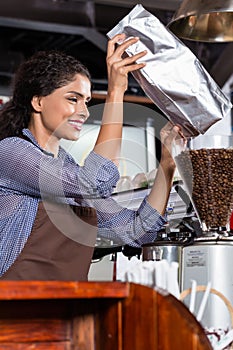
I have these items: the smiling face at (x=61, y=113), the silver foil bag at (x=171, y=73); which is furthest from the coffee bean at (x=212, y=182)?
the smiling face at (x=61, y=113)

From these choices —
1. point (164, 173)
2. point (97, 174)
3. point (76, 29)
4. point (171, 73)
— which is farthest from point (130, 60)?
point (76, 29)

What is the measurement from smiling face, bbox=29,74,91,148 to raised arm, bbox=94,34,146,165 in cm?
19

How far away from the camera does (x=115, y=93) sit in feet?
6.48

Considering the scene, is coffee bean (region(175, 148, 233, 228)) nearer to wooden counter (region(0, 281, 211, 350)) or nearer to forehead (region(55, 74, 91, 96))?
forehead (region(55, 74, 91, 96))

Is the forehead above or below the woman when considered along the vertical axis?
above

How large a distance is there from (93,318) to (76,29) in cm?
489

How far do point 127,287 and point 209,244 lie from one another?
21.1 inches

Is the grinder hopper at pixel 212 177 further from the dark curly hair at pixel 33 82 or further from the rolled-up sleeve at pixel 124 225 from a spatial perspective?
the dark curly hair at pixel 33 82

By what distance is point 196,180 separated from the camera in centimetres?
201

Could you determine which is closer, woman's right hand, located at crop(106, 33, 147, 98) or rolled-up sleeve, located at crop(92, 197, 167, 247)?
woman's right hand, located at crop(106, 33, 147, 98)

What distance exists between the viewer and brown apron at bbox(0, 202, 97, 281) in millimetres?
2008

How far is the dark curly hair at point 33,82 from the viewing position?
7.51 feet

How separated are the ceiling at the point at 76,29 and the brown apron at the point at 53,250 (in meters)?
2.58

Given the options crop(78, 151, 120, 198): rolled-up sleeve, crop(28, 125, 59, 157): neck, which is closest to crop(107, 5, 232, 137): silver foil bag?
crop(78, 151, 120, 198): rolled-up sleeve
